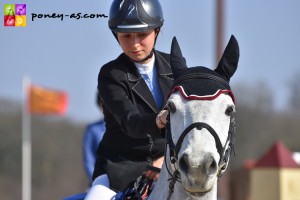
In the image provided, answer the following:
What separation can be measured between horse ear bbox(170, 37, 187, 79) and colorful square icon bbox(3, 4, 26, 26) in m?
2.93

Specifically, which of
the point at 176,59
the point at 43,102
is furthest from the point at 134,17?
the point at 43,102

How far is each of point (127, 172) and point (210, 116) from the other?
1.41 meters

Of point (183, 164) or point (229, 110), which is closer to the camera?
point (183, 164)

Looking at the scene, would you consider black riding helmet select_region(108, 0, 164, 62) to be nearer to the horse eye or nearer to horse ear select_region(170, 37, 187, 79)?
horse ear select_region(170, 37, 187, 79)

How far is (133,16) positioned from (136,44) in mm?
202

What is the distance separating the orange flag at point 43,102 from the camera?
24.6 metres

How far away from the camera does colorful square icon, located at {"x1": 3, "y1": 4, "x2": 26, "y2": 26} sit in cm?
852

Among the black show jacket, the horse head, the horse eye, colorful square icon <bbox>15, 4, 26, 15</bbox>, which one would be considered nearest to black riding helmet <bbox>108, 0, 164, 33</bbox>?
the black show jacket

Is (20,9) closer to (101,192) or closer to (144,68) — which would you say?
(144,68)

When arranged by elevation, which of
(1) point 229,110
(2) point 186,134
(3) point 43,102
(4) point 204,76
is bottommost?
(3) point 43,102

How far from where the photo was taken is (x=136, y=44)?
6.54 m

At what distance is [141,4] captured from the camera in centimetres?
663

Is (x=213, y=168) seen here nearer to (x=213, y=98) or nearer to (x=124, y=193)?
(x=213, y=98)

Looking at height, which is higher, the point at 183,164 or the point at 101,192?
the point at 183,164
